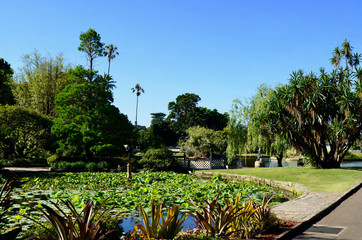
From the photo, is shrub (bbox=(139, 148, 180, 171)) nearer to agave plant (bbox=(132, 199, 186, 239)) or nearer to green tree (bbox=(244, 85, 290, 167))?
green tree (bbox=(244, 85, 290, 167))

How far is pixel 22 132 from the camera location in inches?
1008

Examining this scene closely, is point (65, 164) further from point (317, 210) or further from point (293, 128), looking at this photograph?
point (317, 210)

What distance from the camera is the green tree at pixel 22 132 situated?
25.0 metres

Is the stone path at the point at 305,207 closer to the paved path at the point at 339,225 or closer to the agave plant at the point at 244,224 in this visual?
the paved path at the point at 339,225

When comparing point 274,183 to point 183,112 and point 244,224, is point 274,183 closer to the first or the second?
point 244,224

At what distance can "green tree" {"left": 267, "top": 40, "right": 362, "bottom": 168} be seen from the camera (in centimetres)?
2052

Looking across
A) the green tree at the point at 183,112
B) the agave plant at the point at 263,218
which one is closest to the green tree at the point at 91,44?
the agave plant at the point at 263,218

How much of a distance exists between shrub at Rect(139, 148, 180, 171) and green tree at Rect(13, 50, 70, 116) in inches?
593

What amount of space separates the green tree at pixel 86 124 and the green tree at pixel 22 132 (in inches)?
58.2

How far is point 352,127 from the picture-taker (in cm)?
2039

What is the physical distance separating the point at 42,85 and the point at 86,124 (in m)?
12.2

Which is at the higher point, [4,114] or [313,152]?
[4,114]

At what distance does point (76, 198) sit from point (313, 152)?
59.6 ft

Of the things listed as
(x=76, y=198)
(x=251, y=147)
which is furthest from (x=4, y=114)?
(x=251, y=147)
